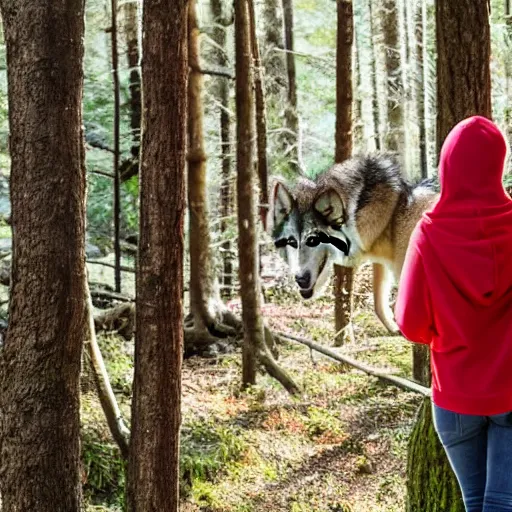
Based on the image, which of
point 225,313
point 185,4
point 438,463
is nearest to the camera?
point 438,463

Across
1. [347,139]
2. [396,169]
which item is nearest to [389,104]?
[347,139]

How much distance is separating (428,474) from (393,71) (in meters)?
11.9

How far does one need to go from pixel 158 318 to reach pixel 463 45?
260 cm

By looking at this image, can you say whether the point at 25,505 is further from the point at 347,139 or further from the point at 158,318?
the point at 347,139

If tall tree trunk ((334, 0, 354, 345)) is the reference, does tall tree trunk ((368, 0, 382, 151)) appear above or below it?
above

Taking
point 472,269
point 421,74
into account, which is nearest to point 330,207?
point 472,269

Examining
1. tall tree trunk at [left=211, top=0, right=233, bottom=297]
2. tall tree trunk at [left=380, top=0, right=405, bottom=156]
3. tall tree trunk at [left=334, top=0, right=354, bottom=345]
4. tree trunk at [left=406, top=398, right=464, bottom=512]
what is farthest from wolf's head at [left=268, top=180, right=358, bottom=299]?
tall tree trunk at [left=211, top=0, right=233, bottom=297]

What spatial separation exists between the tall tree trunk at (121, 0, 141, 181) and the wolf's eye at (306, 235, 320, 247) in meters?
8.11

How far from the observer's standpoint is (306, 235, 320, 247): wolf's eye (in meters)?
4.79

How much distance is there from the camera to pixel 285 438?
791 cm

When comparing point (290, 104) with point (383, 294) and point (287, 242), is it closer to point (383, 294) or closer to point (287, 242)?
point (383, 294)

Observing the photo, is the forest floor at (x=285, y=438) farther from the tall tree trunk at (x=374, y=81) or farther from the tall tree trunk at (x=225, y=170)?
the tall tree trunk at (x=374, y=81)

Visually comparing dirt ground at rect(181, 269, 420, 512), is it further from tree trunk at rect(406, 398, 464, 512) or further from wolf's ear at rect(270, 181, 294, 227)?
wolf's ear at rect(270, 181, 294, 227)

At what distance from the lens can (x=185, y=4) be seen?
16.0 ft
